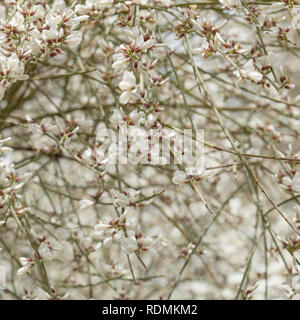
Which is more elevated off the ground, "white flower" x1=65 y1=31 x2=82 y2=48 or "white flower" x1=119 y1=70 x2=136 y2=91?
"white flower" x1=65 y1=31 x2=82 y2=48

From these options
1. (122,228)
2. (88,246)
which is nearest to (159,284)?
(88,246)

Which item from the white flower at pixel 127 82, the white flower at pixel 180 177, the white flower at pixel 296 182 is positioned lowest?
the white flower at pixel 180 177

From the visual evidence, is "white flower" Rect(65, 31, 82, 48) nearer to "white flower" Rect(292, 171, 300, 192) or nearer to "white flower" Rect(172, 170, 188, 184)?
"white flower" Rect(172, 170, 188, 184)

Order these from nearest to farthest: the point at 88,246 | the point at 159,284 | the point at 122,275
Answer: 1. the point at 122,275
2. the point at 88,246
3. the point at 159,284

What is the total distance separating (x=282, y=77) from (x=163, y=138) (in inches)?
12.0

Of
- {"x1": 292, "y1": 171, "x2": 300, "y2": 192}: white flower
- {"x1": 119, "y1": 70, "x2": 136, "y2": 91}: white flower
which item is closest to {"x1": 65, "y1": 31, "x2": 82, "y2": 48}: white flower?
{"x1": 119, "y1": 70, "x2": 136, "y2": 91}: white flower

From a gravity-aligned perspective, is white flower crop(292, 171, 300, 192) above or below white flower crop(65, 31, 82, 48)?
below

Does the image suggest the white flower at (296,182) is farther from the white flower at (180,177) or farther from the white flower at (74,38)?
the white flower at (74,38)

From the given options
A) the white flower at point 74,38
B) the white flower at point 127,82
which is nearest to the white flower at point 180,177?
the white flower at point 127,82

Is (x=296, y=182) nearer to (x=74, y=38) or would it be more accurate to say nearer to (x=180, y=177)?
(x=180, y=177)

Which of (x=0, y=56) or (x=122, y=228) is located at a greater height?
(x=0, y=56)

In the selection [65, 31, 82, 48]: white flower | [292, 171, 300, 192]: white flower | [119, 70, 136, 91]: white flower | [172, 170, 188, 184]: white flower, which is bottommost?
[172, 170, 188, 184]: white flower

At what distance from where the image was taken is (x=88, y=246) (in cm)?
139
